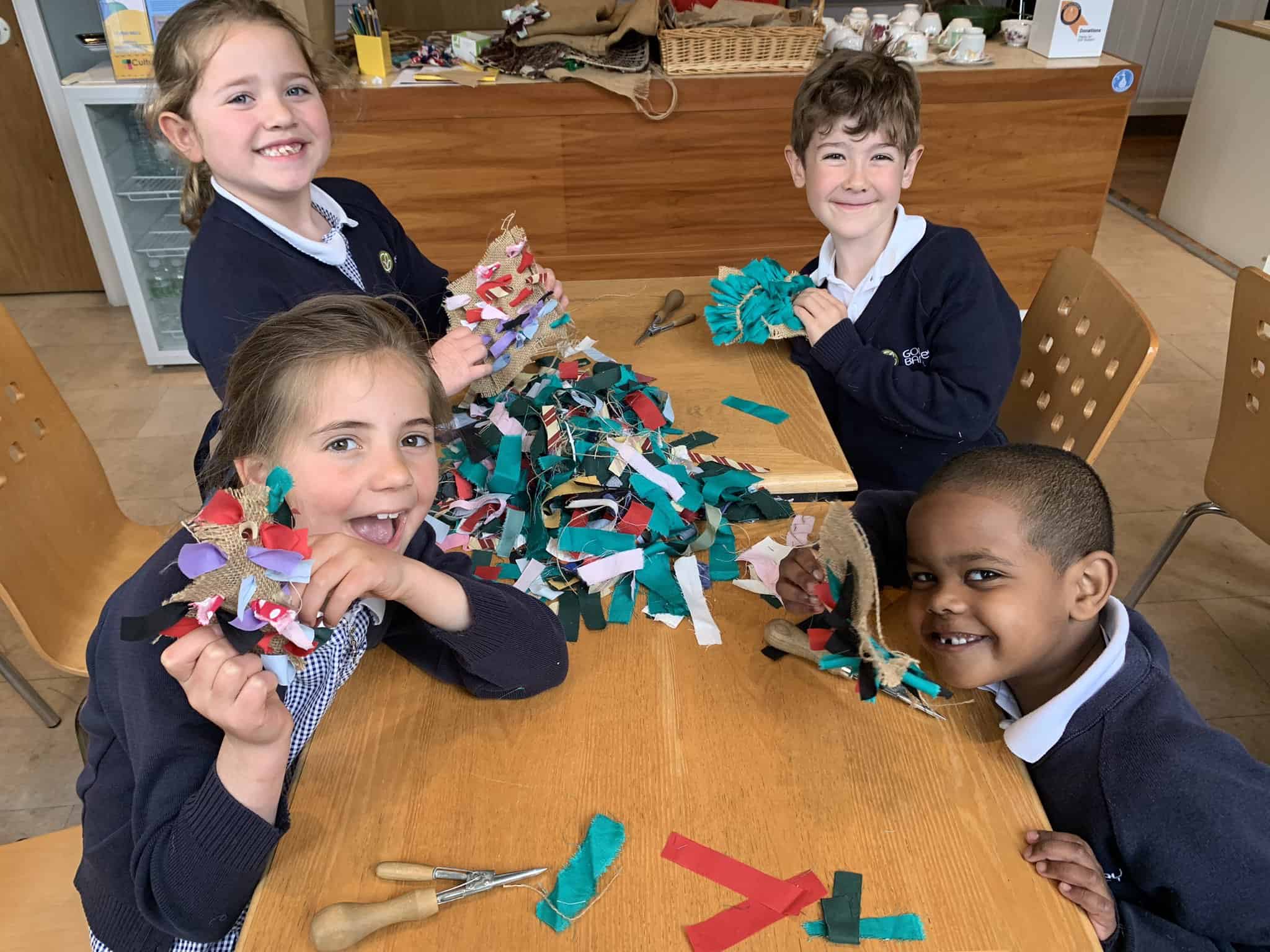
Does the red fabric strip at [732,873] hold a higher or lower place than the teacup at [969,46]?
lower

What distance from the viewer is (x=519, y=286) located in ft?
5.88

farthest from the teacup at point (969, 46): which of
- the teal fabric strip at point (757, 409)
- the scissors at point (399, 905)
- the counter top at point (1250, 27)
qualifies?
the scissors at point (399, 905)

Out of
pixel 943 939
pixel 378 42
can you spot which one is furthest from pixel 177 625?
pixel 378 42

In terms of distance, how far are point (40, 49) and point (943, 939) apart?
4.55 meters

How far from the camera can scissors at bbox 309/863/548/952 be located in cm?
90

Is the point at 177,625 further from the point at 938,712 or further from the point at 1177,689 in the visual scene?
the point at 1177,689

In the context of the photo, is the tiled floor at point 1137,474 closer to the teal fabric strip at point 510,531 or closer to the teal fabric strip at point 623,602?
the teal fabric strip at point 510,531

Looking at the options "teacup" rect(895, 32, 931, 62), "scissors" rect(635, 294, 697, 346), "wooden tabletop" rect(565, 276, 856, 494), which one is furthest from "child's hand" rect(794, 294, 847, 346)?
"teacup" rect(895, 32, 931, 62)

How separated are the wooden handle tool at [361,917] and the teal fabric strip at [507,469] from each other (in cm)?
77

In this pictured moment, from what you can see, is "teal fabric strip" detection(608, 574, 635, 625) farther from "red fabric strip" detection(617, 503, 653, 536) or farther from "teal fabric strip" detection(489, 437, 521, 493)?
"teal fabric strip" detection(489, 437, 521, 493)

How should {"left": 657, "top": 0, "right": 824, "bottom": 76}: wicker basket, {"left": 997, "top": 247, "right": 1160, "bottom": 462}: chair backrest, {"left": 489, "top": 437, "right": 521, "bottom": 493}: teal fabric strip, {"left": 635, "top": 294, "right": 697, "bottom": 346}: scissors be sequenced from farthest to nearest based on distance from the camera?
{"left": 657, "top": 0, "right": 824, "bottom": 76}: wicker basket
{"left": 635, "top": 294, "right": 697, "bottom": 346}: scissors
{"left": 997, "top": 247, "right": 1160, "bottom": 462}: chair backrest
{"left": 489, "top": 437, "right": 521, "bottom": 493}: teal fabric strip

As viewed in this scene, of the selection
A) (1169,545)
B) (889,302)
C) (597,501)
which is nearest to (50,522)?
(597,501)

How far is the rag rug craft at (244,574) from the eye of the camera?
0.90 m

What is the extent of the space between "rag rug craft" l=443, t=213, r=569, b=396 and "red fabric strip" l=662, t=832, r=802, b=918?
1.03 metres
